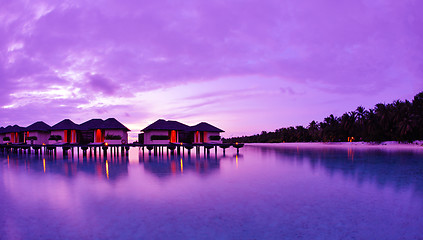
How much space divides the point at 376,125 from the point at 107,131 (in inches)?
2039

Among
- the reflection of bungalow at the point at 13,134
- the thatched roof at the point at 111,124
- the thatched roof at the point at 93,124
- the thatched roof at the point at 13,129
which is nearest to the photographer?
the thatched roof at the point at 111,124

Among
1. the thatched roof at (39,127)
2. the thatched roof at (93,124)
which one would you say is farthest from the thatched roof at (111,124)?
the thatched roof at (39,127)

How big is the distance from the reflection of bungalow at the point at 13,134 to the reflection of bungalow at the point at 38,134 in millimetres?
3521

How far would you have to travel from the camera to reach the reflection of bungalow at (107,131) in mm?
33562

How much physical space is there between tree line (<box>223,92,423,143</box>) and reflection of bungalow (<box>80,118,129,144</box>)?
45376 mm

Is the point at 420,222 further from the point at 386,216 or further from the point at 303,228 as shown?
the point at 303,228

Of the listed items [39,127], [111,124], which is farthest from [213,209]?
[39,127]

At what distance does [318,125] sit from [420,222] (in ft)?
272

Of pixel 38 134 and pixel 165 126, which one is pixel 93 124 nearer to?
pixel 165 126

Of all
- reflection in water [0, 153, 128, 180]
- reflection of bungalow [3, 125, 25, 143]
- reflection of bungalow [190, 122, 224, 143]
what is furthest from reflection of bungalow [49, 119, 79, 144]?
reflection of bungalow [190, 122, 224, 143]

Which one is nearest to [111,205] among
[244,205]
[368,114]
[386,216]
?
[244,205]

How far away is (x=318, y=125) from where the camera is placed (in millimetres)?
85375

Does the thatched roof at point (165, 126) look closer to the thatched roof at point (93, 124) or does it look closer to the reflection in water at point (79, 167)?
the thatched roof at point (93, 124)

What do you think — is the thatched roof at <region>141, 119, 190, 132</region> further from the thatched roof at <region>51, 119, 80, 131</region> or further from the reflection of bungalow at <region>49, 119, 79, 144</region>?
the reflection of bungalow at <region>49, 119, 79, 144</region>
